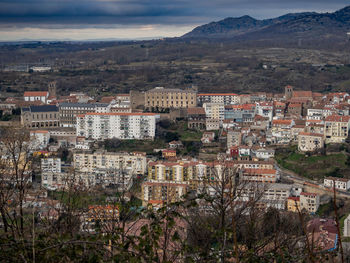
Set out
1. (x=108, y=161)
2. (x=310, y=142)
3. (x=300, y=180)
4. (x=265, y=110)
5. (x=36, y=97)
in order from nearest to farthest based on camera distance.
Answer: (x=300, y=180) < (x=108, y=161) < (x=310, y=142) < (x=265, y=110) < (x=36, y=97)

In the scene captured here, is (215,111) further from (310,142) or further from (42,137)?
(42,137)

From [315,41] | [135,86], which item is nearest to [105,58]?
[135,86]

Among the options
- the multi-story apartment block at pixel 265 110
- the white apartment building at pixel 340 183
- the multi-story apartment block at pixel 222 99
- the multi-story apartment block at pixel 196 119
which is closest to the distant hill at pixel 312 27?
the multi-story apartment block at pixel 222 99

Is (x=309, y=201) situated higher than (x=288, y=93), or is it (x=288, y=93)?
(x=288, y=93)

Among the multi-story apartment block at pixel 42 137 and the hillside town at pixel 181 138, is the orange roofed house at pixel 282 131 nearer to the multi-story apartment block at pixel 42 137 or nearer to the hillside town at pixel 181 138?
the hillside town at pixel 181 138

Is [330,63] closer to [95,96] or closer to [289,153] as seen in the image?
[95,96]

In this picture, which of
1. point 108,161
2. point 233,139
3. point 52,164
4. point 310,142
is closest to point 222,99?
point 233,139

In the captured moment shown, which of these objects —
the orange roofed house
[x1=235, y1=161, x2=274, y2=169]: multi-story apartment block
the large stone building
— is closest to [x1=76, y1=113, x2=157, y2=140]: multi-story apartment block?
the large stone building
